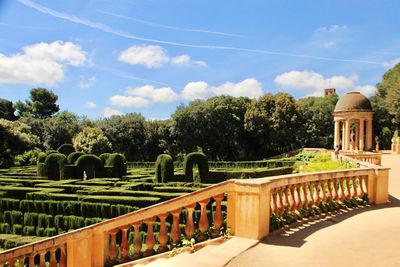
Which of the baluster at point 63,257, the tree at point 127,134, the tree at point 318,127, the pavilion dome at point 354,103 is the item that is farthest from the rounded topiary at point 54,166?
the tree at point 318,127

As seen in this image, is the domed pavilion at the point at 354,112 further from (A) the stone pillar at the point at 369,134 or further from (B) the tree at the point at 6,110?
(B) the tree at the point at 6,110

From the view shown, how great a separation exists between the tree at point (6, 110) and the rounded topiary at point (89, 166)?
55.6 m

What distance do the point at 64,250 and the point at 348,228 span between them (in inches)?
215

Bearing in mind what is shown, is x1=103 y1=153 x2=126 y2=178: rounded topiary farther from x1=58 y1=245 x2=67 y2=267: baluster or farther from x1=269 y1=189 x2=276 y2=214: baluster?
x1=269 y1=189 x2=276 y2=214: baluster

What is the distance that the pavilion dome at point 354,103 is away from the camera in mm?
40406

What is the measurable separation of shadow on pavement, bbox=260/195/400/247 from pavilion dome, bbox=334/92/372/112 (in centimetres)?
3304

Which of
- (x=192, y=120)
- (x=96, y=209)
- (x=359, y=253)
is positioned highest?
(x=192, y=120)

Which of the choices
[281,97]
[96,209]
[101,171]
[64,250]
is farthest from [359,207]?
[281,97]

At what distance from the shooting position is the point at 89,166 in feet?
87.6

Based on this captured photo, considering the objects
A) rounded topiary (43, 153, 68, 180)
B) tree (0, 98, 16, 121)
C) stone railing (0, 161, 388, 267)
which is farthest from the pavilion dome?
tree (0, 98, 16, 121)

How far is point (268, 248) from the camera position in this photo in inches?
237

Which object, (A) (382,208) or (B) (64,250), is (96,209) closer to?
(B) (64,250)

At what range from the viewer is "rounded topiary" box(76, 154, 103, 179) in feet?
85.8

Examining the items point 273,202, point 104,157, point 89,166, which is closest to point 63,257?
point 273,202
